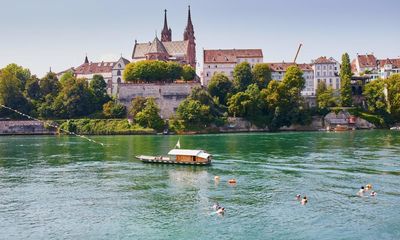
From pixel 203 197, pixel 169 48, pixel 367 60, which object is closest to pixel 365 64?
pixel 367 60

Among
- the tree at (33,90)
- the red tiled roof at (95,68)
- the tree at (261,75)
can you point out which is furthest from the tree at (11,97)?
the tree at (261,75)

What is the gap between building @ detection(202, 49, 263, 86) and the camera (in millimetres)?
Answer: 141125

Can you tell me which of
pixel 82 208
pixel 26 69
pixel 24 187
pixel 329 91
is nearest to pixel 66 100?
pixel 26 69

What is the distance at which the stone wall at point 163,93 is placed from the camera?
119 meters

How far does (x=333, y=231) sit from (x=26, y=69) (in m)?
133

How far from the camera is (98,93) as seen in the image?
125 m

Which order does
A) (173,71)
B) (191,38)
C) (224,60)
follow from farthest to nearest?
(191,38) < (224,60) < (173,71)

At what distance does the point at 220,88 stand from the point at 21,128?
4871cm

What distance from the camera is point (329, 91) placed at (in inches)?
4732

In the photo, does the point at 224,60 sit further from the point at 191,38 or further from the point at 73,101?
the point at 73,101

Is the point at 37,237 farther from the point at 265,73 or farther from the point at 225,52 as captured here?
the point at 225,52

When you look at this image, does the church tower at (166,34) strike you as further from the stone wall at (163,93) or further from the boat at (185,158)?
the boat at (185,158)

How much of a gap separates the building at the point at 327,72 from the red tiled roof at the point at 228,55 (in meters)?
18.2

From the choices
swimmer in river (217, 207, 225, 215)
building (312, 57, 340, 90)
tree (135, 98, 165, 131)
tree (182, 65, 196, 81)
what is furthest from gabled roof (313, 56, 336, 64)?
swimmer in river (217, 207, 225, 215)
